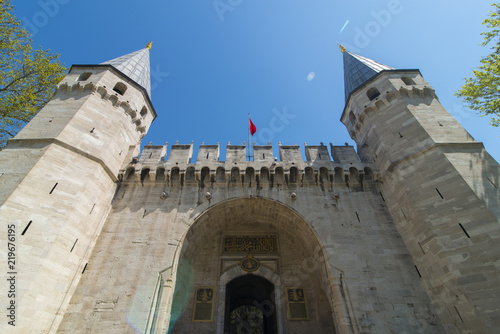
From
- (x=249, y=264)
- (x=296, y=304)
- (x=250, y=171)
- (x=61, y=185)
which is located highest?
(x=250, y=171)

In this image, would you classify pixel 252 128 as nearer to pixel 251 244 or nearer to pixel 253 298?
pixel 251 244

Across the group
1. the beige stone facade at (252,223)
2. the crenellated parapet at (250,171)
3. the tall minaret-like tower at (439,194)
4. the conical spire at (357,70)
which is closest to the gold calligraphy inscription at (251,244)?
the beige stone facade at (252,223)

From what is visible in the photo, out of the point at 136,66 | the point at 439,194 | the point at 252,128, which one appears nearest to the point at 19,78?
the point at 136,66

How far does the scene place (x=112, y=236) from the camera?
970cm

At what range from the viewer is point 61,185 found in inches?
348

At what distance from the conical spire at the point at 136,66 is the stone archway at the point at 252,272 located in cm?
890

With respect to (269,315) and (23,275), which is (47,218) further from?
(269,315)

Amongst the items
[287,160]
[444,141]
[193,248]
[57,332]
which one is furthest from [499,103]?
[57,332]

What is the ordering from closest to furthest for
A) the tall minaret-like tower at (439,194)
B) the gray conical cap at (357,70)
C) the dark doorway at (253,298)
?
1. the tall minaret-like tower at (439,194)
2. the dark doorway at (253,298)
3. the gray conical cap at (357,70)

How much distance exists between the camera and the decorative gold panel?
Result: 33.7 feet

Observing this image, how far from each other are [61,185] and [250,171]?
278 inches

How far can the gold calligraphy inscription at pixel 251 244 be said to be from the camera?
11898 millimetres

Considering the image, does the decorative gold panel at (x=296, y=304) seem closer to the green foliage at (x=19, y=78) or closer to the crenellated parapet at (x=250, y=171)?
the crenellated parapet at (x=250, y=171)

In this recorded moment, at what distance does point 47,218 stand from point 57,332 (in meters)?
3.33
